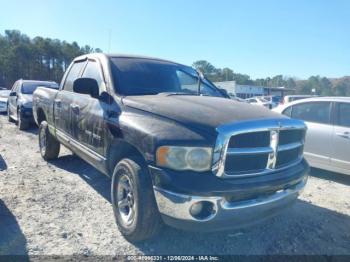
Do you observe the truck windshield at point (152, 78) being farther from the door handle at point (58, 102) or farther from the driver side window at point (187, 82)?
the door handle at point (58, 102)

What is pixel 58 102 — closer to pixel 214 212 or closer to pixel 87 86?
pixel 87 86

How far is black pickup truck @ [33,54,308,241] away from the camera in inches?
106

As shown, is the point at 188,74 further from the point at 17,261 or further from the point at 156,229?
the point at 17,261

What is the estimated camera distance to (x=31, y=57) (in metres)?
49.4

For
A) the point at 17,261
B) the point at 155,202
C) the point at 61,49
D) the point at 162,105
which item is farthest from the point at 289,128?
the point at 61,49

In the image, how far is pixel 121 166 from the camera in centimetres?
325

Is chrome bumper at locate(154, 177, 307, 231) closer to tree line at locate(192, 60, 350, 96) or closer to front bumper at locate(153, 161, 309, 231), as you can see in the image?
front bumper at locate(153, 161, 309, 231)

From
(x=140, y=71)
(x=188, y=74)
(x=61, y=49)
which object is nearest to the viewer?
(x=140, y=71)

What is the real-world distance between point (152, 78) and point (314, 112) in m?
3.88

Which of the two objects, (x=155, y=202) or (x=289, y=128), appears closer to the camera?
(x=155, y=202)

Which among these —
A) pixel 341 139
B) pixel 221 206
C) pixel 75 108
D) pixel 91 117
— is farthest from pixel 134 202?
pixel 341 139

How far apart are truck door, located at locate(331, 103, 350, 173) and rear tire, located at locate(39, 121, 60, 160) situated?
17.5 ft

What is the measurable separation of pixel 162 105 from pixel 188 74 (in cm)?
173

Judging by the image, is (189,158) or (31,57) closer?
(189,158)
